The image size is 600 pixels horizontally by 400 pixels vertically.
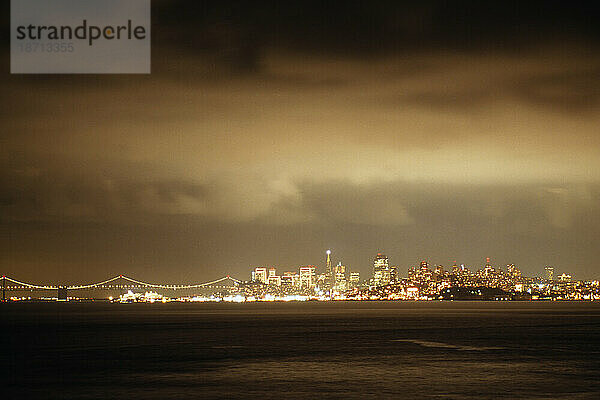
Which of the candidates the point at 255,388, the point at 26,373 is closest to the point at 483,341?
the point at 255,388

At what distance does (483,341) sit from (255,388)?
47.6 metres

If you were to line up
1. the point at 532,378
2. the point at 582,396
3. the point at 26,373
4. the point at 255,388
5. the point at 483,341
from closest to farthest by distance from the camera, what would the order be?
1. the point at 582,396
2. the point at 255,388
3. the point at 532,378
4. the point at 26,373
5. the point at 483,341

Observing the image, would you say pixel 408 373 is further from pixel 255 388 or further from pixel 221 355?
pixel 221 355

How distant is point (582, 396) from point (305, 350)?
35.1 metres

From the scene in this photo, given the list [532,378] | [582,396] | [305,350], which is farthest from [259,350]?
[582,396]

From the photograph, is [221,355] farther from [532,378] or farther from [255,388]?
[532,378]

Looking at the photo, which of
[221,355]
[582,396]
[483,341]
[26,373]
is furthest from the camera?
[483,341]

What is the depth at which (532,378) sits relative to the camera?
51.9m

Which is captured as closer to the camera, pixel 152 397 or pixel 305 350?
pixel 152 397

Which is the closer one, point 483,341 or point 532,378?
point 532,378

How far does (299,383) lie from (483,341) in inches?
1736

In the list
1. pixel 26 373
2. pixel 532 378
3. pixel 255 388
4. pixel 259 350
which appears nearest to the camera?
pixel 255 388

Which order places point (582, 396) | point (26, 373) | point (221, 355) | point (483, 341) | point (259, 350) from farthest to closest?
point (483, 341) → point (259, 350) → point (221, 355) → point (26, 373) → point (582, 396)

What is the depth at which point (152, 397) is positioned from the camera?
43938 mm
